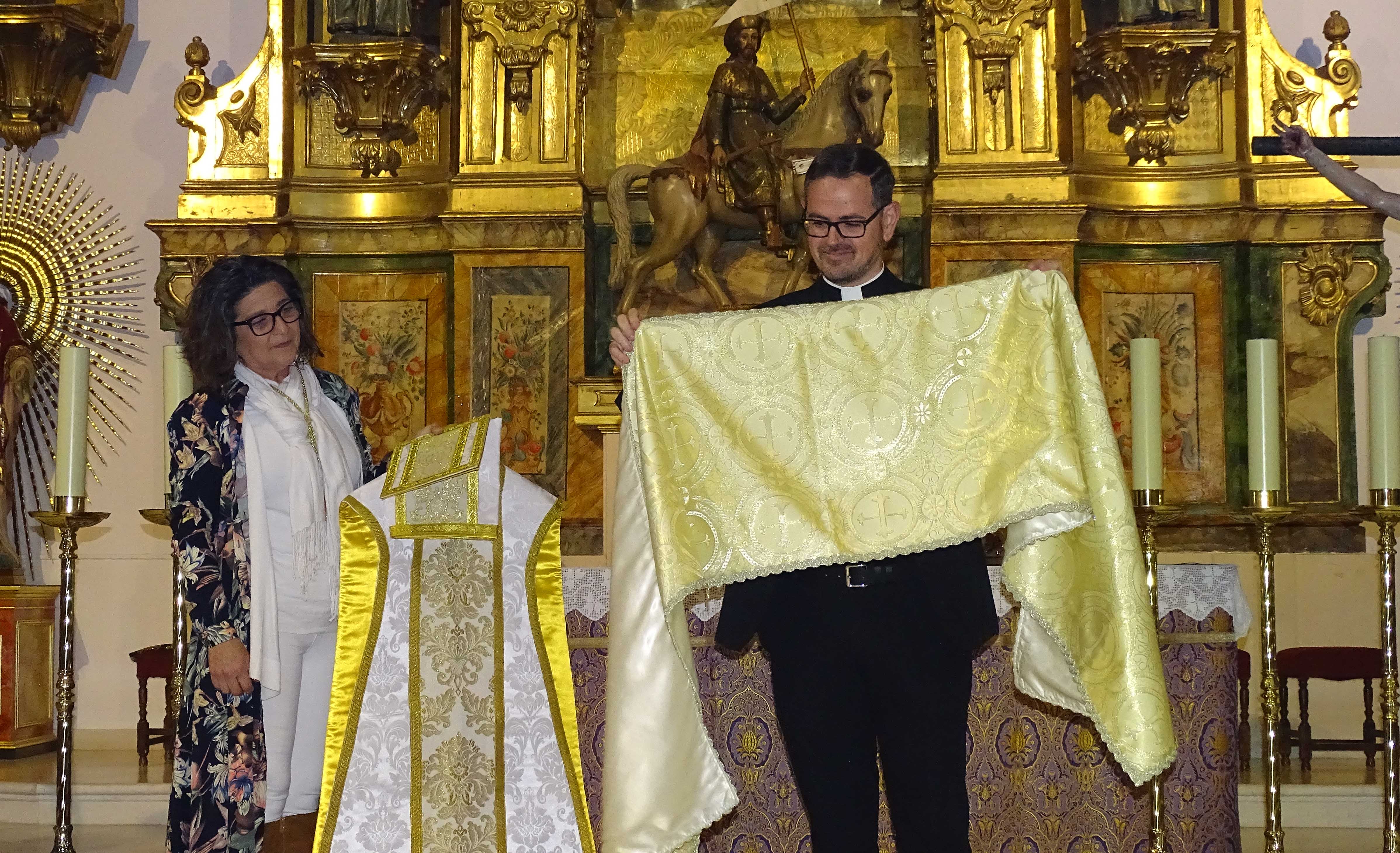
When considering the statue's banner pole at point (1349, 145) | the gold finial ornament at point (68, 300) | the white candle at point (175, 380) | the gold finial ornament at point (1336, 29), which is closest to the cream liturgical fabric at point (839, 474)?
the statue's banner pole at point (1349, 145)

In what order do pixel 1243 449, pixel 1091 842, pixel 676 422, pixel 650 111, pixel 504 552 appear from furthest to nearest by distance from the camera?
pixel 650 111 → pixel 1243 449 → pixel 1091 842 → pixel 504 552 → pixel 676 422

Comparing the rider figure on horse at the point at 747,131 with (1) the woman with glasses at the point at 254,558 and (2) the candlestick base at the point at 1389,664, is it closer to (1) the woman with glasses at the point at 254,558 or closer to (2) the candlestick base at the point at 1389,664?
(1) the woman with glasses at the point at 254,558

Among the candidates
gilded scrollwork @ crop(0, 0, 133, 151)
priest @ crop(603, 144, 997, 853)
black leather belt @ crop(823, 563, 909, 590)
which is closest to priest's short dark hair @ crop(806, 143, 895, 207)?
priest @ crop(603, 144, 997, 853)

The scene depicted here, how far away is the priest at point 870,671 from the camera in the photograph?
2.78 m

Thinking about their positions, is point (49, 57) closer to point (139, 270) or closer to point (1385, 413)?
point (139, 270)

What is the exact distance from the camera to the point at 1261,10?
285 inches

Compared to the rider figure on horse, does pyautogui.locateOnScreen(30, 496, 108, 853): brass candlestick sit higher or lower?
lower

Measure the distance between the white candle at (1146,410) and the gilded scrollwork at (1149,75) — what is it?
3.42 meters

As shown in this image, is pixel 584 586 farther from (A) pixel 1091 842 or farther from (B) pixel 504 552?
(A) pixel 1091 842

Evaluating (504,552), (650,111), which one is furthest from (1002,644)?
(650,111)

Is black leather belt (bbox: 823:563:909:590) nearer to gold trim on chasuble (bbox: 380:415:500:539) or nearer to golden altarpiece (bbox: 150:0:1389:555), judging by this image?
gold trim on chasuble (bbox: 380:415:500:539)

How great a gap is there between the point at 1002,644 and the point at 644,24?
15.3 feet

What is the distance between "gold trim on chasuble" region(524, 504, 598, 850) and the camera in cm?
387

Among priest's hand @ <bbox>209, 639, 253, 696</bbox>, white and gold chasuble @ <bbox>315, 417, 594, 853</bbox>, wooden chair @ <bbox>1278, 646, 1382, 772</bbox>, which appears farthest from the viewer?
wooden chair @ <bbox>1278, 646, 1382, 772</bbox>
